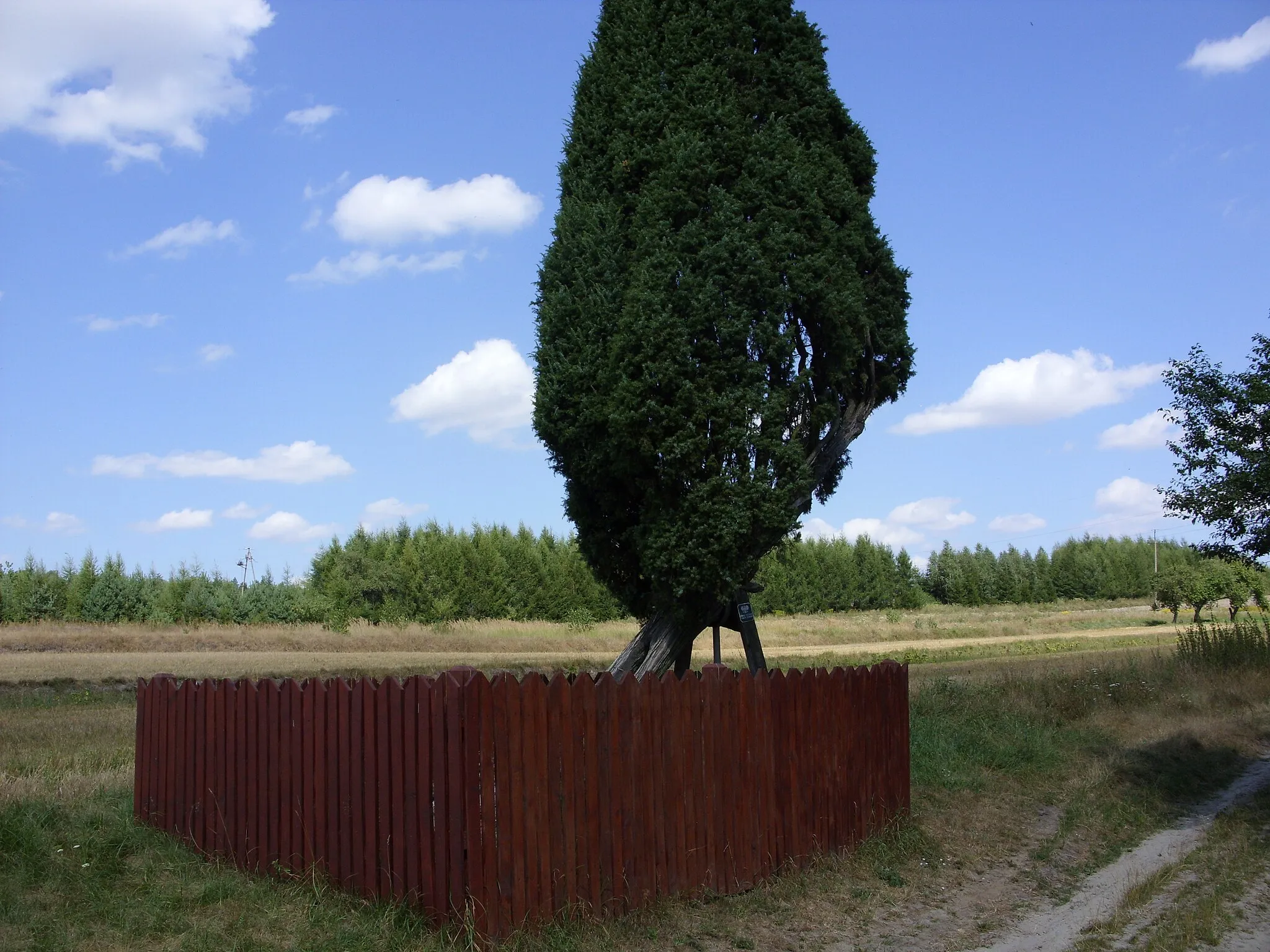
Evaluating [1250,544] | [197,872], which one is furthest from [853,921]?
[1250,544]

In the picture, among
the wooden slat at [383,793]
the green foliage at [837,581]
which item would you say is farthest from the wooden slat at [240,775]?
the green foliage at [837,581]

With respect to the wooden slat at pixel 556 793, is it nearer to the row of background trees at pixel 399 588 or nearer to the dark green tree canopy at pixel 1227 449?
the dark green tree canopy at pixel 1227 449

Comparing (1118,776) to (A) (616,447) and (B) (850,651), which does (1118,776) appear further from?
(B) (850,651)

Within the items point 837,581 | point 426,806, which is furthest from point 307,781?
point 837,581

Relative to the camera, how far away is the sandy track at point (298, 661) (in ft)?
90.2

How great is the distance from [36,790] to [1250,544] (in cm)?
1947

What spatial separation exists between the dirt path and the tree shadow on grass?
1.30 feet

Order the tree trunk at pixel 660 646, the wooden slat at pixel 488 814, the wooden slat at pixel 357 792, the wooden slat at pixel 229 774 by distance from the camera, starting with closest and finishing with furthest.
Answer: the wooden slat at pixel 488 814 < the wooden slat at pixel 357 792 < the wooden slat at pixel 229 774 < the tree trunk at pixel 660 646

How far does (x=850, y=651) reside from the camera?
41.9 metres

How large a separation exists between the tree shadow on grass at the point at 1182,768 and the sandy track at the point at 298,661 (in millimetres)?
16877

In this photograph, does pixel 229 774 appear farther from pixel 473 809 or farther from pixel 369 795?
pixel 473 809

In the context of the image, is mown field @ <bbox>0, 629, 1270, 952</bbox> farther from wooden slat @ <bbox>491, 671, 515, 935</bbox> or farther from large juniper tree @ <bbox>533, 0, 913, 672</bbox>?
large juniper tree @ <bbox>533, 0, 913, 672</bbox>

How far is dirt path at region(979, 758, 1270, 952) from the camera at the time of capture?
7.20 metres

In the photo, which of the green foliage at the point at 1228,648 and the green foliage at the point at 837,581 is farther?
the green foliage at the point at 837,581
